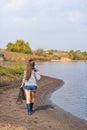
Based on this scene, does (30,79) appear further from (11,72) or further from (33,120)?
(11,72)

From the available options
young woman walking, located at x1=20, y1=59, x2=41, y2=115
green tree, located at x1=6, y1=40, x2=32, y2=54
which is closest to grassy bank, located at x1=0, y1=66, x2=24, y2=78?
young woman walking, located at x1=20, y1=59, x2=41, y2=115

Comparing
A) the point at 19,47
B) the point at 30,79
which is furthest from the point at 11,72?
the point at 19,47

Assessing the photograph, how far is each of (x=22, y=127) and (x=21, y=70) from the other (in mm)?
23735

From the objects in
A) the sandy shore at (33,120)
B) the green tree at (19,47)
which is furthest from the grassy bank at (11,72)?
the green tree at (19,47)

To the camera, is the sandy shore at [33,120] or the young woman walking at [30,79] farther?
the young woman walking at [30,79]

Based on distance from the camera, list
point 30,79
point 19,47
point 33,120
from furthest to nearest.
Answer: point 19,47 < point 30,79 < point 33,120

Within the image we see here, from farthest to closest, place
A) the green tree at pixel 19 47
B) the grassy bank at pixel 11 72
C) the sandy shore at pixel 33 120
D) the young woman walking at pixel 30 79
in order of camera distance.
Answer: the green tree at pixel 19 47
the grassy bank at pixel 11 72
the young woman walking at pixel 30 79
the sandy shore at pixel 33 120

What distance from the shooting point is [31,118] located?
1276cm

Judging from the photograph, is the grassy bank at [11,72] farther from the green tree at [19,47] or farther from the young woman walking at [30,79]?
the green tree at [19,47]

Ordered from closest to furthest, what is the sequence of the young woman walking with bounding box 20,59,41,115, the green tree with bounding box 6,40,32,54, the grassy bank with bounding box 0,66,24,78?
1. the young woman walking with bounding box 20,59,41,115
2. the grassy bank with bounding box 0,66,24,78
3. the green tree with bounding box 6,40,32,54

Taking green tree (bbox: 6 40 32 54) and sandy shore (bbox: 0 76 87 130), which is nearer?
sandy shore (bbox: 0 76 87 130)

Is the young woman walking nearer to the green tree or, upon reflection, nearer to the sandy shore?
the sandy shore

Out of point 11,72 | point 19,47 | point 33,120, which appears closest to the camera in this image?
point 33,120

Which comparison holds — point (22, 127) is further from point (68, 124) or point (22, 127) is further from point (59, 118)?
point (59, 118)
